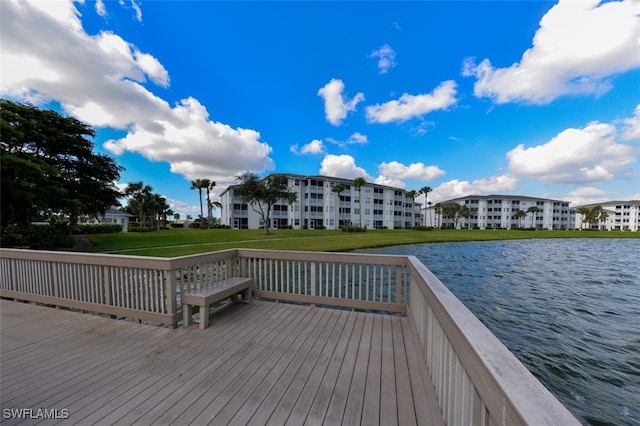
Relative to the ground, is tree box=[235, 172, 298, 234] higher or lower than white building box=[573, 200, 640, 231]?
higher

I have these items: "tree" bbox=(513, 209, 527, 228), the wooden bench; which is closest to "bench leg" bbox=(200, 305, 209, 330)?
the wooden bench

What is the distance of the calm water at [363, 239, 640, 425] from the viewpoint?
336cm

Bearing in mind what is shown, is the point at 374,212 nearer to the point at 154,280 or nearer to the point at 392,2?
the point at 392,2

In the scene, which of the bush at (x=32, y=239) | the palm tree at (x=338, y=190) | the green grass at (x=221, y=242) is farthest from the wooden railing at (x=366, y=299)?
the palm tree at (x=338, y=190)

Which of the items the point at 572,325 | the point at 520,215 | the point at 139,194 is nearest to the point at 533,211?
the point at 520,215

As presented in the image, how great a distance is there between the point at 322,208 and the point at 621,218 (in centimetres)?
9706

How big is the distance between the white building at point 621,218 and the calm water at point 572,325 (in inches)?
3627

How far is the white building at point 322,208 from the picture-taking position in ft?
137

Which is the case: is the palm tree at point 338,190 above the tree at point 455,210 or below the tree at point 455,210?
above

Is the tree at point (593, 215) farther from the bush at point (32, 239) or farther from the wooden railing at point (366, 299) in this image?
the bush at point (32, 239)

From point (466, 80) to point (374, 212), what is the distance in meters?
35.5

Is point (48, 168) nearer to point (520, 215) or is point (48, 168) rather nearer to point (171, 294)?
point (171, 294)

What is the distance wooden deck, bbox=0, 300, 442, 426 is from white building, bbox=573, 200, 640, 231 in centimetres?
10453

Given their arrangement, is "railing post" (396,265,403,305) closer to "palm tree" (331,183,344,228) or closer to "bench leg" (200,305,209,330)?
"bench leg" (200,305,209,330)
